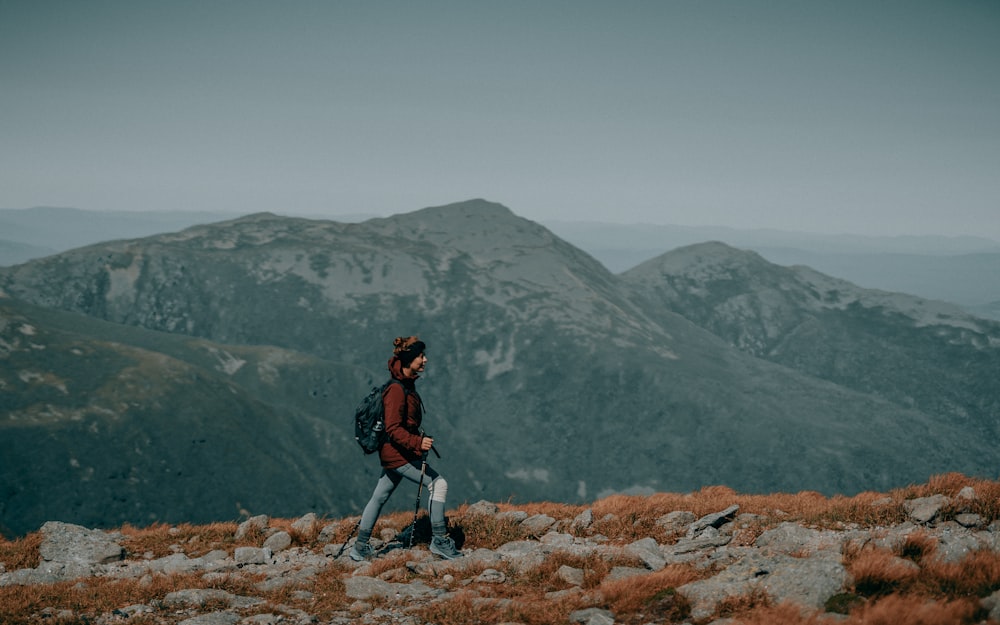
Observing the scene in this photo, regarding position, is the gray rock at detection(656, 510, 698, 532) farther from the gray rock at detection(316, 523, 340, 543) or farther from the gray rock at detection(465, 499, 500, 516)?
the gray rock at detection(316, 523, 340, 543)

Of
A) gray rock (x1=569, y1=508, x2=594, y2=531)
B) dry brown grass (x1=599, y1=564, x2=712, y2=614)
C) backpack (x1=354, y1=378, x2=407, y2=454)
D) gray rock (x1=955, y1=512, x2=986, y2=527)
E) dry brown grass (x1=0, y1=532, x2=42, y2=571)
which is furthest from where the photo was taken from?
gray rock (x1=569, y1=508, x2=594, y2=531)

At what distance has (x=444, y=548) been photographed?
10695 millimetres

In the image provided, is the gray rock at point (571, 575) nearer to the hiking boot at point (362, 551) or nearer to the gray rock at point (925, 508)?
the hiking boot at point (362, 551)

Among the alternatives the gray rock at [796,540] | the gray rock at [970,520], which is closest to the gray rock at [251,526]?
the gray rock at [796,540]

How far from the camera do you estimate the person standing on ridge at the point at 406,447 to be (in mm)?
10055

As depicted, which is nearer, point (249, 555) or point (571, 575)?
point (571, 575)

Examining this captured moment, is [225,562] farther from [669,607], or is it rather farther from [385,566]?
[669,607]

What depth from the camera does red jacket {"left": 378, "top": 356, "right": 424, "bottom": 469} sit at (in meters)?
9.96

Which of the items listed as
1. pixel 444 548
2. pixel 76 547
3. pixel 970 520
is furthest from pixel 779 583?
pixel 76 547

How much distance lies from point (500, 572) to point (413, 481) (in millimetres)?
2160

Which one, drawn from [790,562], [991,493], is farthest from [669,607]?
[991,493]

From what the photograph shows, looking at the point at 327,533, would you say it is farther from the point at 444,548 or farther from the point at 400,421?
the point at 400,421

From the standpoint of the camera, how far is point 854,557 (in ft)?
26.0

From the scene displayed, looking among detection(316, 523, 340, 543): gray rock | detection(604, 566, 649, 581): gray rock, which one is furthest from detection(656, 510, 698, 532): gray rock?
detection(316, 523, 340, 543): gray rock
